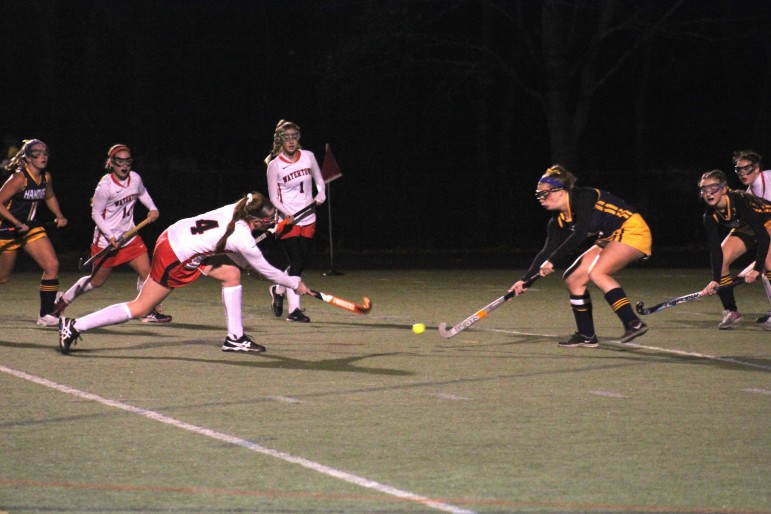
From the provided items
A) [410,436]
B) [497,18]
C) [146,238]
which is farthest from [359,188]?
[410,436]

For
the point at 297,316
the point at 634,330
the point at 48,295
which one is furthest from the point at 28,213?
the point at 634,330

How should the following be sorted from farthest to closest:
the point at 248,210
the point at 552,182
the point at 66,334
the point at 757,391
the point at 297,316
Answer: the point at 297,316
the point at 552,182
the point at 66,334
the point at 248,210
the point at 757,391

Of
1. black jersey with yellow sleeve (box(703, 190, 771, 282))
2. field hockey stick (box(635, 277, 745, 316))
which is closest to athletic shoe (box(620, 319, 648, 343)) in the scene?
field hockey stick (box(635, 277, 745, 316))

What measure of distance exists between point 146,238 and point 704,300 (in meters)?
13.0

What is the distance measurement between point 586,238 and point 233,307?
114 inches

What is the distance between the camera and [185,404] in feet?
25.9

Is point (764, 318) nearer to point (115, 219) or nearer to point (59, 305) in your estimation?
point (115, 219)

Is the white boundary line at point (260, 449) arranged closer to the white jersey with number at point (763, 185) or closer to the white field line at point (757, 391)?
the white field line at point (757, 391)

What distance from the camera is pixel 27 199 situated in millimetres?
12039

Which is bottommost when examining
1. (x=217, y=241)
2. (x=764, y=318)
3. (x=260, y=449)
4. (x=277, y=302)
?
(x=764, y=318)

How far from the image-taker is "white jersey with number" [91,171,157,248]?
12500 mm

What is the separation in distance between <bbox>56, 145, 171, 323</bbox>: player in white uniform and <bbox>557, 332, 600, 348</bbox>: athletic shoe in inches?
162

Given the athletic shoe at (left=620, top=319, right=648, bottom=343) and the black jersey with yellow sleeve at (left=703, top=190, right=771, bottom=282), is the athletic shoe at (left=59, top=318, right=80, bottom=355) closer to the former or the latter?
the athletic shoe at (left=620, top=319, right=648, bottom=343)

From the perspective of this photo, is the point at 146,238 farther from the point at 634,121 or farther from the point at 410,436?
the point at 410,436
